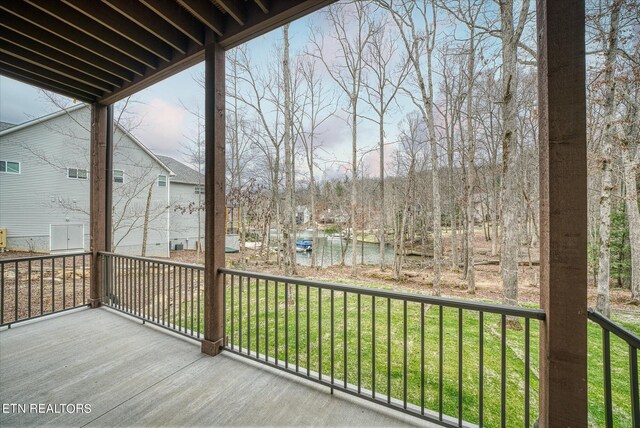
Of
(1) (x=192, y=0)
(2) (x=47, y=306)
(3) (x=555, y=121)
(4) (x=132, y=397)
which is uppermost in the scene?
(1) (x=192, y=0)

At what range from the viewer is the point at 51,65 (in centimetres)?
301

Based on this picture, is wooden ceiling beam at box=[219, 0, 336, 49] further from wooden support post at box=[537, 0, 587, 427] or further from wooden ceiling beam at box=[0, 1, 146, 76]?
wooden support post at box=[537, 0, 587, 427]

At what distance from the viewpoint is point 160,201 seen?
13414mm

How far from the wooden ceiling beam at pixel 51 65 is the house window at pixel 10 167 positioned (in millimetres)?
10650

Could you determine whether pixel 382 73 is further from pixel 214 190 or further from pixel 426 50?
pixel 214 190

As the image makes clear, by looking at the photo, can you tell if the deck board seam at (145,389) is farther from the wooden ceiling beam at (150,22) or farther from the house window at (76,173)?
the house window at (76,173)

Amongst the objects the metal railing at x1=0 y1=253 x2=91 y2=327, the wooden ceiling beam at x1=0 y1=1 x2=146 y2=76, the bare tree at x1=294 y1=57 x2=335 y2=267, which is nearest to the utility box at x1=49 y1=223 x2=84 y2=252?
the metal railing at x1=0 y1=253 x2=91 y2=327

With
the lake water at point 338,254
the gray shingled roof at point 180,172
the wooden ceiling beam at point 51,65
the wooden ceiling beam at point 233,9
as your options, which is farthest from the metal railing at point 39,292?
the lake water at point 338,254

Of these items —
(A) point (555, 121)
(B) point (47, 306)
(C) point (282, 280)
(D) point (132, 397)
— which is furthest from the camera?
(B) point (47, 306)

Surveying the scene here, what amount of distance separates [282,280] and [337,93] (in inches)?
378

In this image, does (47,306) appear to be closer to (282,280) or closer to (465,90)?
(282,280)

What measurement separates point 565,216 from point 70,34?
4151 mm

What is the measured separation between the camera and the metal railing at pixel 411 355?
1660 millimetres

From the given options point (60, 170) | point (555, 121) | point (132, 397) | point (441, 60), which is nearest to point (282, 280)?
point (132, 397)
